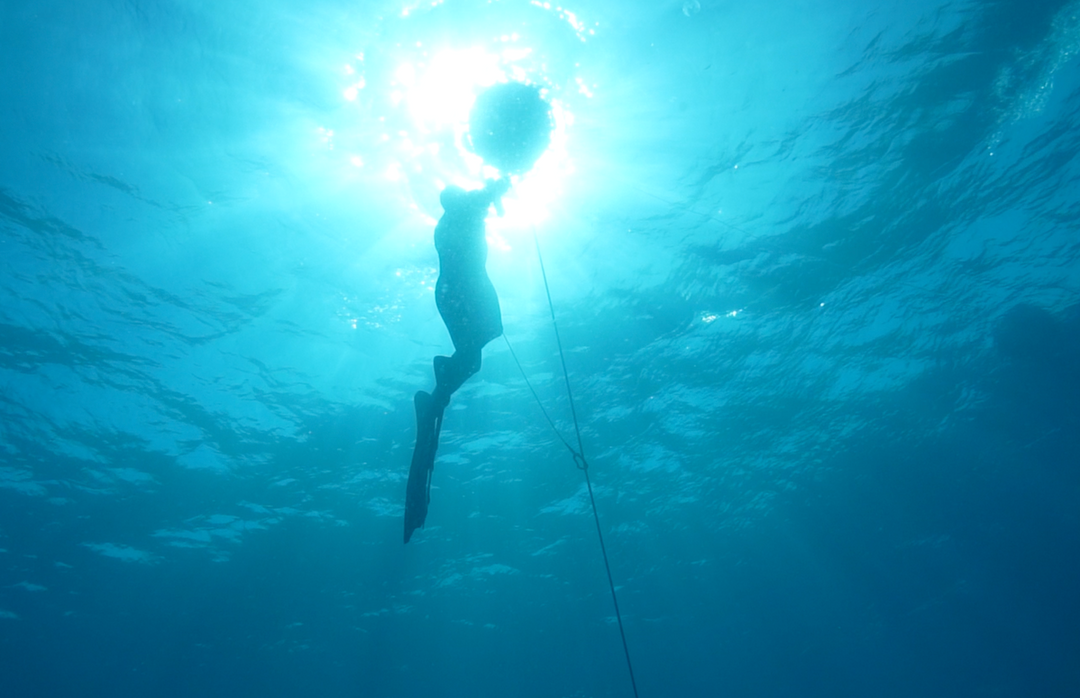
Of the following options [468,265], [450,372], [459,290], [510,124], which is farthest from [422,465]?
[510,124]

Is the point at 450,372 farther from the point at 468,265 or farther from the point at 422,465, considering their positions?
the point at 468,265

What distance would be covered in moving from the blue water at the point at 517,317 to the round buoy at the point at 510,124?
299 cm

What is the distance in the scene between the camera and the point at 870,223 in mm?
12438

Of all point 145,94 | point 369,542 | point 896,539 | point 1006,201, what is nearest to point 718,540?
point 896,539

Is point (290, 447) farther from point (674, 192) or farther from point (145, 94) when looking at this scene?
point (674, 192)

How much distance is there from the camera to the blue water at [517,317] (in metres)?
8.59

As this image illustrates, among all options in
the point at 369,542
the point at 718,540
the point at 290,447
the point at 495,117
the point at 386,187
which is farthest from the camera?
the point at 718,540

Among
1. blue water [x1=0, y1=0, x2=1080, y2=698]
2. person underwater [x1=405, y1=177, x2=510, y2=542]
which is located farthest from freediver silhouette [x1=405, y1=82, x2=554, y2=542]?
Answer: blue water [x1=0, y1=0, x2=1080, y2=698]

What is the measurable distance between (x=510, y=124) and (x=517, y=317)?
7.12 meters

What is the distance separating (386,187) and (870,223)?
1109 cm

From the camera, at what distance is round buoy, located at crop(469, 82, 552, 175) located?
18.5 feet

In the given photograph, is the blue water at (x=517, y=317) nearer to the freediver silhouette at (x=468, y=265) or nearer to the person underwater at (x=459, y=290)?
the freediver silhouette at (x=468, y=265)

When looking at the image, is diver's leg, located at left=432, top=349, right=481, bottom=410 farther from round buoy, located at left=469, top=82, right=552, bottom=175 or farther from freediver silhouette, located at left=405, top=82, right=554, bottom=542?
round buoy, located at left=469, top=82, right=552, bottom=175

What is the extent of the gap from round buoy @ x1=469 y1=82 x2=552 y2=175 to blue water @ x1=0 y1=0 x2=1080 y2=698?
2991 millimetres
